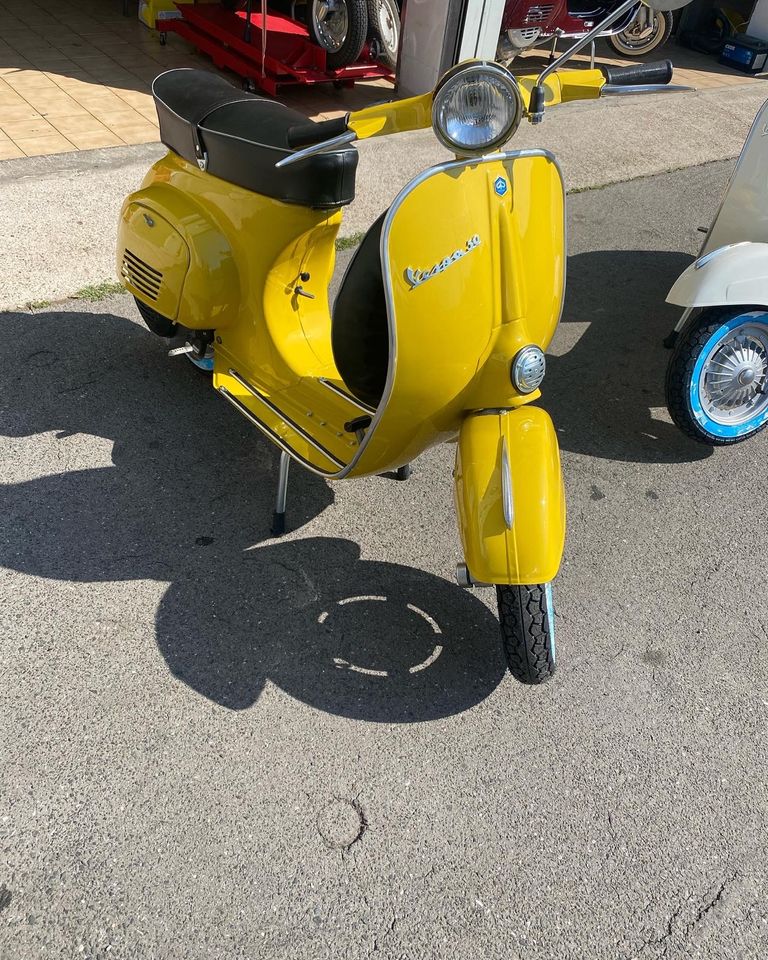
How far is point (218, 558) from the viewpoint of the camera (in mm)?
2779

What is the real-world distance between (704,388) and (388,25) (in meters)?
4.56


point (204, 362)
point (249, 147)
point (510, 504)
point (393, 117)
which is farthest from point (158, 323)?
point (510, 504)

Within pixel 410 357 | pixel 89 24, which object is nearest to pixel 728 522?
pixel 410 357

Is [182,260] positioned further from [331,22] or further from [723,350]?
[331,22]

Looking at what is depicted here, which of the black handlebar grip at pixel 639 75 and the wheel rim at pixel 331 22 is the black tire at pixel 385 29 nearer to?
the wheel rim at pixel 331 22

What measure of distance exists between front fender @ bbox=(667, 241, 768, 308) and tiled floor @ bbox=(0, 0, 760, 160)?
3747 millimetres

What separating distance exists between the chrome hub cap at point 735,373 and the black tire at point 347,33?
3985 mm

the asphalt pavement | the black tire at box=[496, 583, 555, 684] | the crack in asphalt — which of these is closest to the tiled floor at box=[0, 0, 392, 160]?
the asphalt pavement

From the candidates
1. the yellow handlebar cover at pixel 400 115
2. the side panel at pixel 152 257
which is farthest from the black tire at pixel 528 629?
the side panel at pixel 152 257

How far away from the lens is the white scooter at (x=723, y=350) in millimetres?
3295

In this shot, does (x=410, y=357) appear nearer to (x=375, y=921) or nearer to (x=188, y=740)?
(x=188, y=740)

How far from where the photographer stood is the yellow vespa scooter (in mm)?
2176

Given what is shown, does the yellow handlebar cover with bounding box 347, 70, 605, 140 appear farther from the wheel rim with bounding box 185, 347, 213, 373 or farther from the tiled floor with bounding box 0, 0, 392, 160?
the tiled floor with bounding box 0, 0, 392, 160

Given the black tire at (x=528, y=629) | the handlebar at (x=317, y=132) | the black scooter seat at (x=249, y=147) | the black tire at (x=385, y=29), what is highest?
the handlebar at (x=317, y=132)
